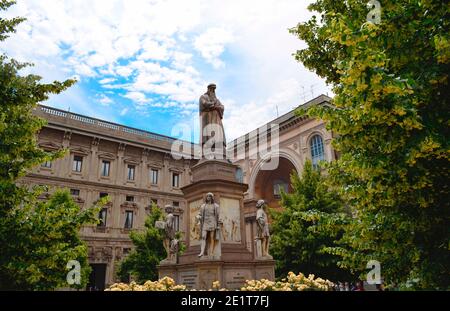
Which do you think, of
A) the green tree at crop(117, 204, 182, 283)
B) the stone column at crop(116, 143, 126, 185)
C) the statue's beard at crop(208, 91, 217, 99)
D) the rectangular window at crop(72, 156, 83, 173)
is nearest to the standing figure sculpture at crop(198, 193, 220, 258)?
the statue's beard at crop(208, 91, 217, 99)

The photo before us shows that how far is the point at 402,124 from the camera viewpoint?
3.72 m

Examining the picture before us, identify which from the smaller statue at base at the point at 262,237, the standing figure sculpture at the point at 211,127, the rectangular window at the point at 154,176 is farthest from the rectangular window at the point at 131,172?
the smaller statue at base at the point at 262,237

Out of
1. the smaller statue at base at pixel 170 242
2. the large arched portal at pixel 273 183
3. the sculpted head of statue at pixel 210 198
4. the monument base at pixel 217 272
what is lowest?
the monument base at pixel 217 272

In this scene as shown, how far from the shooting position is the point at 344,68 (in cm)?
408

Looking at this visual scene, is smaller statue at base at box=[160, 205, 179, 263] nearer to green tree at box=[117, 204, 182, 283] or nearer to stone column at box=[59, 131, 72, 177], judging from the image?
green tree at box=[117, 204, 182, 283]

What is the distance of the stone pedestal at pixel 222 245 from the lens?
9.08 metres

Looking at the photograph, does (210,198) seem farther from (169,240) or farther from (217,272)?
(169,240)

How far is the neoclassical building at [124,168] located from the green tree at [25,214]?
23.2m

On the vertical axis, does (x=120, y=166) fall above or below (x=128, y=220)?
above

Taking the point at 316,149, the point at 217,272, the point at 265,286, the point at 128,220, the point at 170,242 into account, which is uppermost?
the point at 316,149

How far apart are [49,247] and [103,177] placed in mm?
28540

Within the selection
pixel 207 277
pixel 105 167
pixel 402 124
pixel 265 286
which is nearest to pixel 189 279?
pixel 207 277

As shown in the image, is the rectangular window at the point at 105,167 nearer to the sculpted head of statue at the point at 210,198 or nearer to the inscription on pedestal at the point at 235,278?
the sculpted head of statue at the point at 210,198

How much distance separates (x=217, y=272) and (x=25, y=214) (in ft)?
15.7
